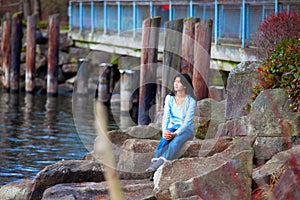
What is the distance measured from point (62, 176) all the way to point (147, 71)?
796 centimetres

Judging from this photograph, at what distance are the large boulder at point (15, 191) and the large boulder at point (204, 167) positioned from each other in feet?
7.13

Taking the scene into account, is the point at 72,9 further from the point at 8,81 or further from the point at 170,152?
the point at 170,152

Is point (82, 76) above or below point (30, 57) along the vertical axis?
below

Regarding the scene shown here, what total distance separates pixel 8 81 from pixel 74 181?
17.9m

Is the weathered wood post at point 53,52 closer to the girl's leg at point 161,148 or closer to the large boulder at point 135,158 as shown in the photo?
the large boulder at point 135,158

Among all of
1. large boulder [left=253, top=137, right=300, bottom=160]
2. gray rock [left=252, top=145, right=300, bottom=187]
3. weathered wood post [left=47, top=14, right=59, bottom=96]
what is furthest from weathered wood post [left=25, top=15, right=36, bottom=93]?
gray rock [left=252, top=145, right=300, bottom=187]

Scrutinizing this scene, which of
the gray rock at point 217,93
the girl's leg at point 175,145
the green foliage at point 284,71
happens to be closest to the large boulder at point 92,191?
the girl's leg at point 175,145

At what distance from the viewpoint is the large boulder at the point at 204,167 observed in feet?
26.3

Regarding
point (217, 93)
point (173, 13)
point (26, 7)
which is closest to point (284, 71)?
point (217, 93)

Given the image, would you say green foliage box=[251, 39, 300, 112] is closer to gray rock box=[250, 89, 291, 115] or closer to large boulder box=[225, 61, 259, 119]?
gray rock box=[250, 89, 291, 115]

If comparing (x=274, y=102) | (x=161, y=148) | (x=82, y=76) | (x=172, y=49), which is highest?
(x=172, y=49)

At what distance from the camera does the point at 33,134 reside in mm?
18578

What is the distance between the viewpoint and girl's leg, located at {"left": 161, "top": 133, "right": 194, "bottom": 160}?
10180 millimetres

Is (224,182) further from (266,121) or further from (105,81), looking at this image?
(105,81)
